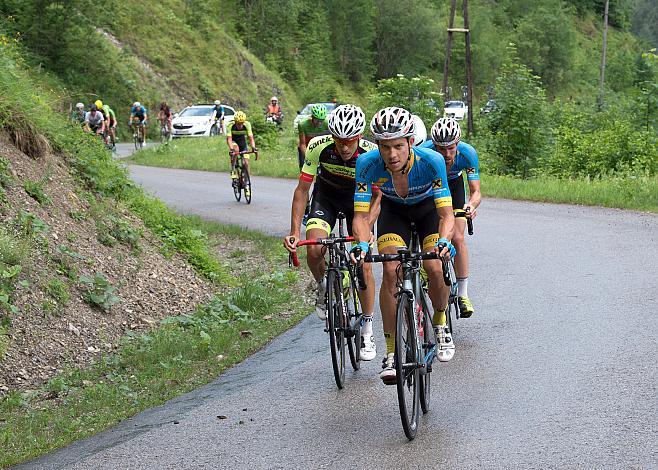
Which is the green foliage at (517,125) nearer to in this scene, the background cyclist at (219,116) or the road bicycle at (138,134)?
the road bicycle at (138,134)

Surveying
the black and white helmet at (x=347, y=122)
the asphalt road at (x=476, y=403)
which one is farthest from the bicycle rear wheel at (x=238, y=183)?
the black and white helmet at (x=347, y=122)

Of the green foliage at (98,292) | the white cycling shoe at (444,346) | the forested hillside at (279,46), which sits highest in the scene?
the forested hillside at (279,46)

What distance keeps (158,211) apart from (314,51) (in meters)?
66.0

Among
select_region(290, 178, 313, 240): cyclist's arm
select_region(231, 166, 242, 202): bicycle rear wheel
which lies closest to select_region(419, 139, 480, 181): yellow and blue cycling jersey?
select_region(290, 178, 313, 240): cyclist's arm

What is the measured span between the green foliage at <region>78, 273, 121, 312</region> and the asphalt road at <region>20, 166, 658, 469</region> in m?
1.87

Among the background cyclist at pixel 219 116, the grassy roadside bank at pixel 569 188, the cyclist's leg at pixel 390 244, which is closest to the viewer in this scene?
the cyclist's leg at pixel 390 244

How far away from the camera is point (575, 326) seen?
907 cm

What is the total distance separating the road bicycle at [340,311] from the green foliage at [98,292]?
288 centimetres

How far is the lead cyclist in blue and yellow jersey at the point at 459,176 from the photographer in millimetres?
8961

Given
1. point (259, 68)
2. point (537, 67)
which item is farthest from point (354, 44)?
point (259, 68)

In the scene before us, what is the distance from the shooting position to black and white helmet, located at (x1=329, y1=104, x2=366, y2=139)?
763 cm

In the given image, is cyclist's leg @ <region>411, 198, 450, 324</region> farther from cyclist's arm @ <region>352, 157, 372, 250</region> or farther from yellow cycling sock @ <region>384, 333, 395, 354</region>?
yellow cycling sock @ <region>384, 333, 395, 354</region>

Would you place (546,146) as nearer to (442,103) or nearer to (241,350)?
(442,103)

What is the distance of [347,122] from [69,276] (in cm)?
396
